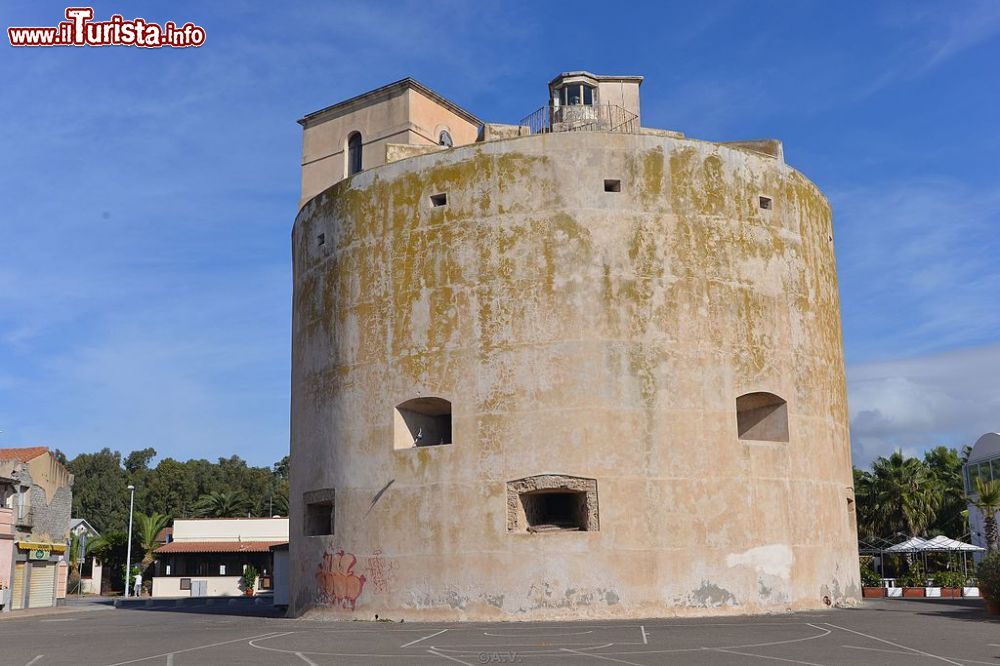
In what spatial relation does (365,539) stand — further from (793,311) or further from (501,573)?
(793,311)

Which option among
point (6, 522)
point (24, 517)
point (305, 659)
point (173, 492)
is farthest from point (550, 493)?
point (173, 492)

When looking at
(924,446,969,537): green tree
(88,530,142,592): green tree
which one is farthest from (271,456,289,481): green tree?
(924,446,969,537): green tree

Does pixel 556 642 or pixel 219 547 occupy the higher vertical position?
pixel 219 547

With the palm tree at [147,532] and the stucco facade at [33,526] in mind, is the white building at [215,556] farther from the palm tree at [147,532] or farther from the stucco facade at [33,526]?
the stucco facade at [33,526]

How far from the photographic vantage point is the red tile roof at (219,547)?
140 ft

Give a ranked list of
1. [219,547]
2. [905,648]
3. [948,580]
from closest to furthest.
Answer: [905,648], [948,580], [219,547]

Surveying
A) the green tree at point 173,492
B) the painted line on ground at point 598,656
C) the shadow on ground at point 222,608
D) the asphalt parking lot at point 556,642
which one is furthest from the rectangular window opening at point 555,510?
the green tree at point 173,492

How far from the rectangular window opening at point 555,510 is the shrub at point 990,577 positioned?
277 inches

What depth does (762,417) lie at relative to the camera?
1842cm

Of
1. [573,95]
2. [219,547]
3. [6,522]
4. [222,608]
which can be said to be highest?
[573,95]

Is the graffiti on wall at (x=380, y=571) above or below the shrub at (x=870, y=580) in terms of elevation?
above

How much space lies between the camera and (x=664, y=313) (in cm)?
1738

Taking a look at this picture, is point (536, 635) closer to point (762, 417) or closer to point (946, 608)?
point (762, 417)

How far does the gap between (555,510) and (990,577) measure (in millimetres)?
7548
